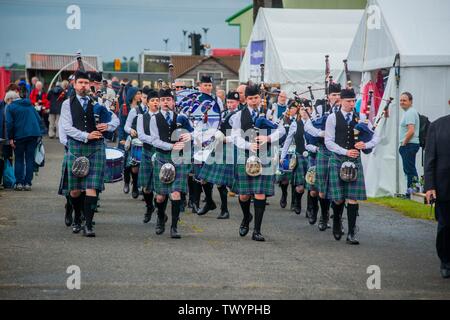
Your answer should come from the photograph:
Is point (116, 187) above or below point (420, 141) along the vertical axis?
below

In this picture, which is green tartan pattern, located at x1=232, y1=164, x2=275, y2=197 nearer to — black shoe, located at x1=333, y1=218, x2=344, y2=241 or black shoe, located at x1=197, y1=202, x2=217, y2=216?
black shoe, located at x1=333, y1=218, x2=344, y2=241

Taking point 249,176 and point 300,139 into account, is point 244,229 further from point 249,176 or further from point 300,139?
point 300,139

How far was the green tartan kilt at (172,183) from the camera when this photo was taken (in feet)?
36.3

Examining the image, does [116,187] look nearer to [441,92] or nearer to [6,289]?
[441,92]

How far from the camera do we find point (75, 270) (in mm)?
8438

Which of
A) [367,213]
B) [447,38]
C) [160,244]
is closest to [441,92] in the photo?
[447,38]

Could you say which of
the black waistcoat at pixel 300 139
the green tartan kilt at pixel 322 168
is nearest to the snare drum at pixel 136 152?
the black waistcoat at pixel 300 139

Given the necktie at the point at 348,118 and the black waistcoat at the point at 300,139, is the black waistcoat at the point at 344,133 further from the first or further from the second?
the black waistcoat at the point at 300,139

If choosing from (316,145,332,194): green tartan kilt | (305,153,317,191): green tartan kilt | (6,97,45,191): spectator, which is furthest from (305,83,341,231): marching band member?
(6,97,45,191): spectator

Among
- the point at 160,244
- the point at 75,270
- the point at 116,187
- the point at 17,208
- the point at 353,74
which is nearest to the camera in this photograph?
the point at 75,270

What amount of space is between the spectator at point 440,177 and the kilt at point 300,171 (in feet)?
16.2

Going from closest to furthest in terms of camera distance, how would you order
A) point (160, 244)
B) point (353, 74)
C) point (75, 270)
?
point (75, 270)
point (160, 244)
point (353, 74)

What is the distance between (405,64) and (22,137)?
266 inches

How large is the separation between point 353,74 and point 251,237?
30.0ft
